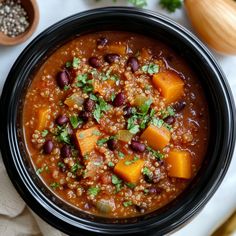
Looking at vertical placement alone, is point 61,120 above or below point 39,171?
above

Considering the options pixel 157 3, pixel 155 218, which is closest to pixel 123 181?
pixel 155 218

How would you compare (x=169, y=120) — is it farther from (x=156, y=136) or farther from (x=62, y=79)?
(x=62, y=79)

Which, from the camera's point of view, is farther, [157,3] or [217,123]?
[157,3]

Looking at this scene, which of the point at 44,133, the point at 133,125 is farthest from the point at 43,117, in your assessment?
the point at 133,125

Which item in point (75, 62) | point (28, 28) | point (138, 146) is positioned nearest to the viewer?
point (138, 146)

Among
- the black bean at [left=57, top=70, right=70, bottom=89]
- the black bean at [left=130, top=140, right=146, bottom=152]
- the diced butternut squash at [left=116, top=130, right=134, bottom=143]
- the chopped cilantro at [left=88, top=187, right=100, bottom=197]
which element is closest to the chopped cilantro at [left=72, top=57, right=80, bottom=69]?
the black bean at [left=57, top=70, right=70, bottom=89]

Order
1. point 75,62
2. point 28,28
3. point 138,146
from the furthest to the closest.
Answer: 1. point 28,28
2. point 75,62
3. point 138,146

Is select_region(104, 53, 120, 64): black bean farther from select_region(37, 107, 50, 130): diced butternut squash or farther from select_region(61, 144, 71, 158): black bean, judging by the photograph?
select_region(61, 144, 71, 158): black bean

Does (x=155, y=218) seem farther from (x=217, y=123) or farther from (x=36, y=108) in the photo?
(x=36, y=108)
